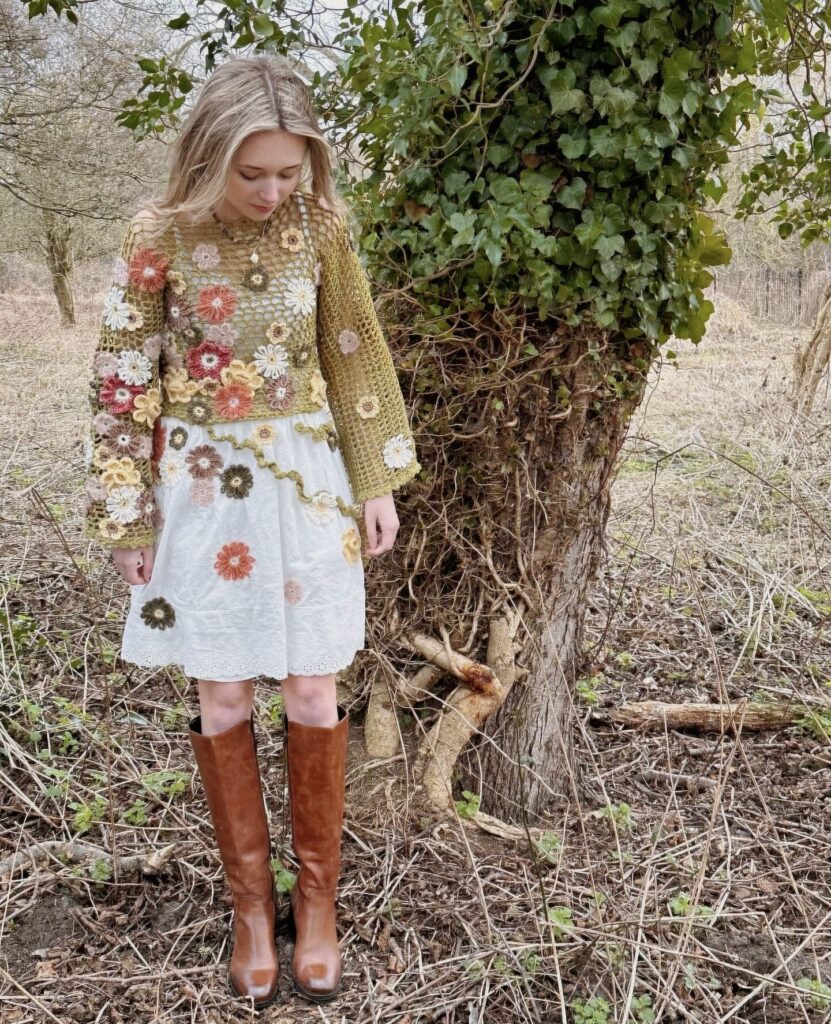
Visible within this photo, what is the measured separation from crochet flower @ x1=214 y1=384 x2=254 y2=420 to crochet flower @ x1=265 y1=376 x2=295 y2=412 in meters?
0.05

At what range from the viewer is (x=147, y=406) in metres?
1.53

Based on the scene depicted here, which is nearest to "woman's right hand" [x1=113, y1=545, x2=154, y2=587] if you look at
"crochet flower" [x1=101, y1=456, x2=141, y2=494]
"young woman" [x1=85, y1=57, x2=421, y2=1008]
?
"young woman" [x1=85, y1=57, x2=421, y2=1008]

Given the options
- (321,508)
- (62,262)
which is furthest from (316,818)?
(62,262)

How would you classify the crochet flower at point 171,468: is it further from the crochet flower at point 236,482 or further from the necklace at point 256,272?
the necklace at point 256,272

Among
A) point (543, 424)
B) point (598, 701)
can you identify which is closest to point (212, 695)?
point (543, 424)

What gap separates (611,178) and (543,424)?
549 millimetres

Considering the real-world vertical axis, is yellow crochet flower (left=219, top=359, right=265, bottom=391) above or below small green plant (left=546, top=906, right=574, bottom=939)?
above

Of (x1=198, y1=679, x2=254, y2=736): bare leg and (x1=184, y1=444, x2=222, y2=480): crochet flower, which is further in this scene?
(x1=198, y1=679, x2=254, y2=736): bare leg

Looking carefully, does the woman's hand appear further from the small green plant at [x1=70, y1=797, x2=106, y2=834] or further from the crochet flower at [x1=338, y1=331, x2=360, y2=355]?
the small green plant at [x1=70, y1=797, x2=106, y2=834]

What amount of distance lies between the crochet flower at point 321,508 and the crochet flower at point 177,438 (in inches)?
9.9

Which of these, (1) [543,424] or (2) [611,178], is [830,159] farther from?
(1) [543,424]

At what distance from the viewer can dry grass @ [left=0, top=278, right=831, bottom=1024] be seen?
165cm

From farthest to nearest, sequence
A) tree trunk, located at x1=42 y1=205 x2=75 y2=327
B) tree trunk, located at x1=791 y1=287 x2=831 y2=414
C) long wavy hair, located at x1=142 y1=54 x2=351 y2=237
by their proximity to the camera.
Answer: tree trunk, located at x1=42 y1=205 x2=75 y2=327
tree trunk, located at x1=791 y1=287 x2=831 y2=414
long wavy hair, located at x1=142 y1=54 x2=351 y2=237

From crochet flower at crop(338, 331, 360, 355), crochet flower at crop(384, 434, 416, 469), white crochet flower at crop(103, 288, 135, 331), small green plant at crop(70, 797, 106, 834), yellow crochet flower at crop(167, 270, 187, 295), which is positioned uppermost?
yellow crochet flower at crop(167, 270, 187, 295)
